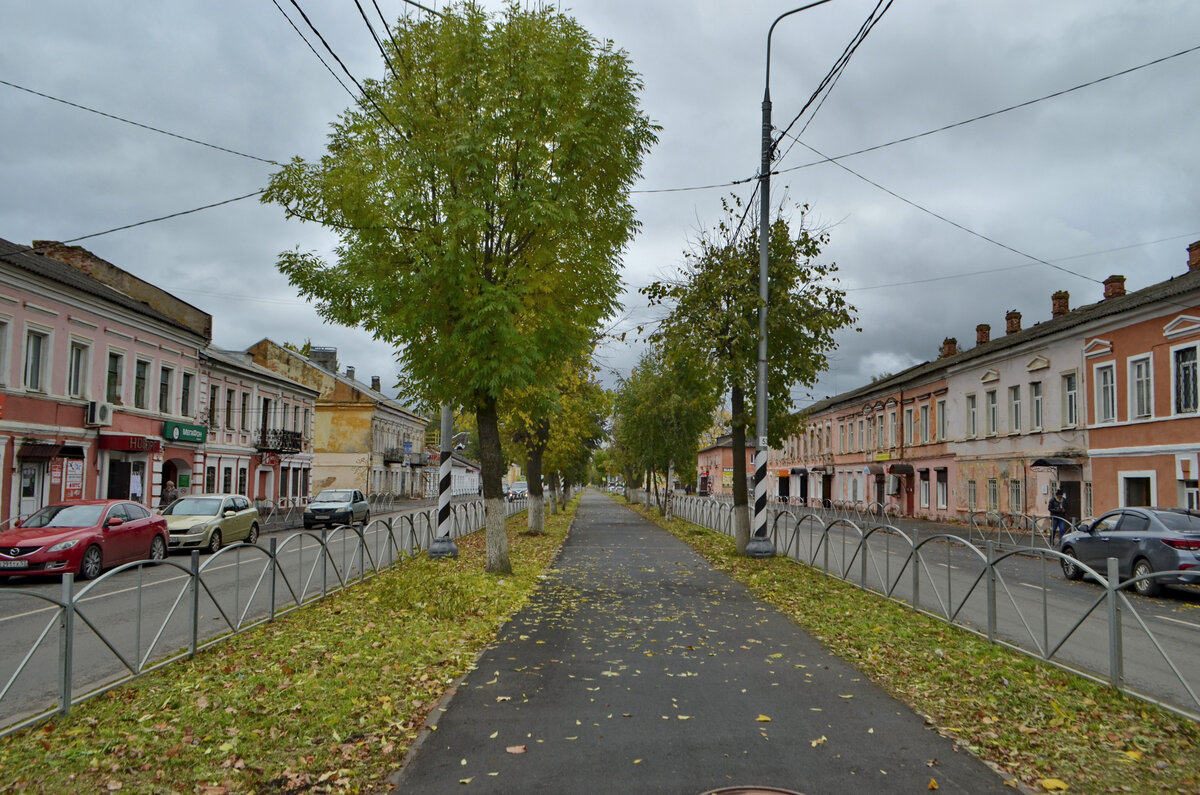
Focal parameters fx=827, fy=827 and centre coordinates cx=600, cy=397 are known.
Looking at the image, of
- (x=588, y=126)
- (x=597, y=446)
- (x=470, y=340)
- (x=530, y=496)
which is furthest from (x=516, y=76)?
(x=597, y=446)

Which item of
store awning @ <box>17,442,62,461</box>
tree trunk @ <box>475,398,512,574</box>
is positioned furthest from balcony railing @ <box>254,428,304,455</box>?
tree trunk @ <box>475,398,512,574</box>

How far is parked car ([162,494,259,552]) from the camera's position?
20797 millimetres

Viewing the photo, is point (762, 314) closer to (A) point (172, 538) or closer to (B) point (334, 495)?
(A) point (172, 538)

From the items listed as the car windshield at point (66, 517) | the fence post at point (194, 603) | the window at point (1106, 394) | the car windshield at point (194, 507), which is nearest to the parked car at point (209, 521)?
the car windshield at point (194, 507)

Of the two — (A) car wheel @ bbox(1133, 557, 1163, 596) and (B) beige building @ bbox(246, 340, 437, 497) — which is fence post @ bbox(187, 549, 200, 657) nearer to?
(A) car wheel @ bbox(1133, 557, 1163, 596)

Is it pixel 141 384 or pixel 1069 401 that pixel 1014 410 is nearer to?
pixel 1069 401

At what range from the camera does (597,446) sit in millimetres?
48812

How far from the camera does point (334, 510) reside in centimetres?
3422

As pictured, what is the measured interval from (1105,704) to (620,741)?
13.5 ft

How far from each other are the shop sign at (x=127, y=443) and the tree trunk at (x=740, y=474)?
791 inches

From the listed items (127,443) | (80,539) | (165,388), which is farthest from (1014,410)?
(165,388)

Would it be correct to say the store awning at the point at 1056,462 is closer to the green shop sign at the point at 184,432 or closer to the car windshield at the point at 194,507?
the car windshield at the point at 194,507

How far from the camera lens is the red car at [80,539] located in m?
14.1

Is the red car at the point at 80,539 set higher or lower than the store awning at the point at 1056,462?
lower
